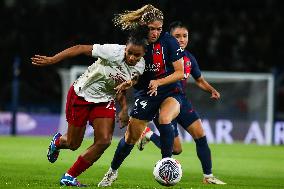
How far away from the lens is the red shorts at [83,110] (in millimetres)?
7777

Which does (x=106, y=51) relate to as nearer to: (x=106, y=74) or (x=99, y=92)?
(x=106, y=74)

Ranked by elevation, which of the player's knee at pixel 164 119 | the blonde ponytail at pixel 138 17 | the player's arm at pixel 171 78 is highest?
the blonde ponytail at pixel 138 17

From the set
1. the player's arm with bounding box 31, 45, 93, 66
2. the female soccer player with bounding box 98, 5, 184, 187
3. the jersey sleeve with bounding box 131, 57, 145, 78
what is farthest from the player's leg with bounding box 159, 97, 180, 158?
the player's arm with bounding box 31, 45, 93, 66

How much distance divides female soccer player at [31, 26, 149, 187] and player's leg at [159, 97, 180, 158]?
46 centimetres

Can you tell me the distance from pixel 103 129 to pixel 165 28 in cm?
1629

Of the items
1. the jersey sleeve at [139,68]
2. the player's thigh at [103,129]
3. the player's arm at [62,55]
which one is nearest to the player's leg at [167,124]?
the jersey sleeve at [139,68]

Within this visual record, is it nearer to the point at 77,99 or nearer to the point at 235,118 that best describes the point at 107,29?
the point at 235,118

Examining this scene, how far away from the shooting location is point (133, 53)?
7551mm

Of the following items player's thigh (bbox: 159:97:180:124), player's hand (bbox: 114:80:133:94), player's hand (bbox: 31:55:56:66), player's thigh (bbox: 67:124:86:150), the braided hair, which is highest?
the braided hair

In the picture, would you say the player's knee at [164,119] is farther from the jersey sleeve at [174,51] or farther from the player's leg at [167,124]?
the jersey sleeve at [174,51]

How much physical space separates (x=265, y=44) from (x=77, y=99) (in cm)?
1828

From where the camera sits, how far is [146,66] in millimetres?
8180

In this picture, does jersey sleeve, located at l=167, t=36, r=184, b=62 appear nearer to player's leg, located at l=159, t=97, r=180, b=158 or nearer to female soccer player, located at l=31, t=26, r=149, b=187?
female soccer player, located at l=31, t=26, r=149, b=187

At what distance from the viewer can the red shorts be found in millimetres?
7777
